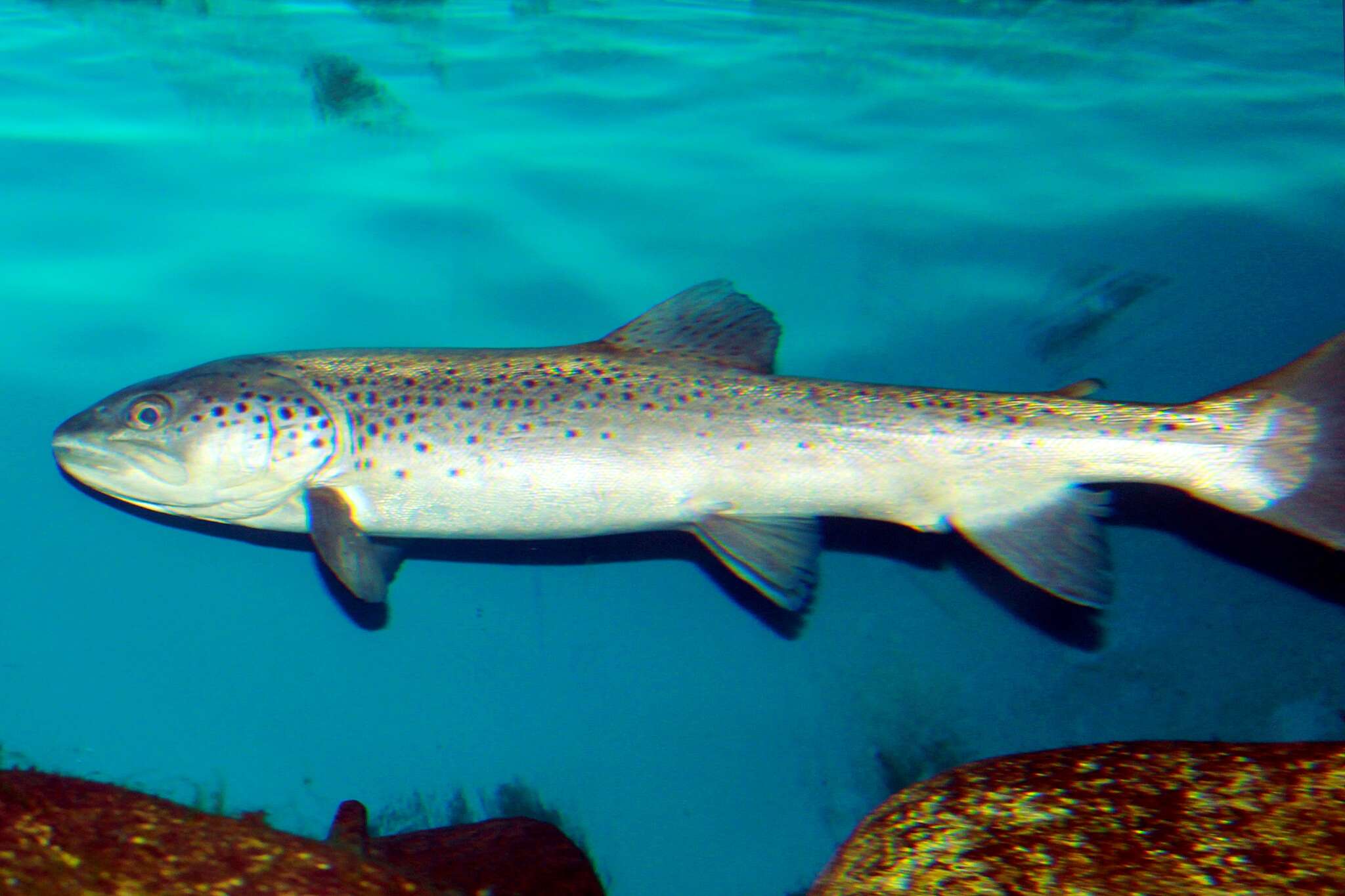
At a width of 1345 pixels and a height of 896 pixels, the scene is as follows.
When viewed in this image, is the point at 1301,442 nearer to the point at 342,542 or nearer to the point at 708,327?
the point at 708,327

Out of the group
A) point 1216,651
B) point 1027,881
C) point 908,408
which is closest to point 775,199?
point 908,408

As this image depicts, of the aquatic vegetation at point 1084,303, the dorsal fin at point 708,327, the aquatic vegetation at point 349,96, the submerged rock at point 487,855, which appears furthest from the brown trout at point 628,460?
the aquatic vegetation at point 349,96

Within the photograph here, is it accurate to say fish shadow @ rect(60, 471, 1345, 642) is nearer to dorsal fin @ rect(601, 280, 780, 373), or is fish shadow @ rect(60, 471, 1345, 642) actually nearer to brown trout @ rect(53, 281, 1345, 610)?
brown trout @ rect(53, 281, 1345, 610)

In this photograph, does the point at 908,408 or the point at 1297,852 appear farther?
the point at 908,408

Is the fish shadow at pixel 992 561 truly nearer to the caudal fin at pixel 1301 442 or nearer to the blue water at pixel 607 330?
the blue water at pixel 607 330

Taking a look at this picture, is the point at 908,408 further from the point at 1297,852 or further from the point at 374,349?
the point at 374,349

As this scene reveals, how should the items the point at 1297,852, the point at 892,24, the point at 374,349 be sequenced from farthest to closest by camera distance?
the point at 892,24 → the point at 374,349 → the point at 1297,852

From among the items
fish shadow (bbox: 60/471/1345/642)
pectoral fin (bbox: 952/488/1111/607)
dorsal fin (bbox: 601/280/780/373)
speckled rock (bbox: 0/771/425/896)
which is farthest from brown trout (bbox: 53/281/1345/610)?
speckled rock (bbox: 0/771/425/896)
